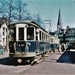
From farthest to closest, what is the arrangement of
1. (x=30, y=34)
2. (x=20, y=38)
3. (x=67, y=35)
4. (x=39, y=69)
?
(x=67, y=35) < (x=30, y=34) < (x=20, y=38) < (x=39, y=69)

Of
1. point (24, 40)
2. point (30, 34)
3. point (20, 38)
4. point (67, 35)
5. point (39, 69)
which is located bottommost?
point (39, 69)

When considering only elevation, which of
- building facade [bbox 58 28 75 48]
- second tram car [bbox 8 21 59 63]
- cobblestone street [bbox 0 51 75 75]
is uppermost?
building facade [bbox 58 28 75 48]

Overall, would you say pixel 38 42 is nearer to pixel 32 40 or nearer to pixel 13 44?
pixel 32 40

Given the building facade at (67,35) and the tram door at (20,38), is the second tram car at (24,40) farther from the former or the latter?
the building facade at (67,35)

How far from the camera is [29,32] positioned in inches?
605

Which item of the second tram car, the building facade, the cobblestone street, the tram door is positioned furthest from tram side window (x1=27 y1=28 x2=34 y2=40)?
the building facade

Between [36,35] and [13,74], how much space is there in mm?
5452

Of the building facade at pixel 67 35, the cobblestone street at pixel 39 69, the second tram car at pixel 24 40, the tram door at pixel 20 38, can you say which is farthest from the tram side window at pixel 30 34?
the building facade at pixel 67 35

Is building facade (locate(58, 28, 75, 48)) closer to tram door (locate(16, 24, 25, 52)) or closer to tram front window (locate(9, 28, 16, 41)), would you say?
tram front window (locate(9, 28, 16, 41))

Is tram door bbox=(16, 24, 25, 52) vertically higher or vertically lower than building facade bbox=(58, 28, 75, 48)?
lower

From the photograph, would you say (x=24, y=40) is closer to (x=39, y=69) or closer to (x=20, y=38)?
(x=20, y=38)

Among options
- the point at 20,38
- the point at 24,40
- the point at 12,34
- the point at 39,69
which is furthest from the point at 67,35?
the point at 39,69

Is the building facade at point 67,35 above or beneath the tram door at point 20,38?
above

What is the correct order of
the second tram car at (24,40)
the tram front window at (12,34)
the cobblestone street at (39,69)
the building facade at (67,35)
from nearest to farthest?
the cobblestone street at (39,69), the second tram car at (24,40), the tram front window at (12,34), the building facade at (67,35)
